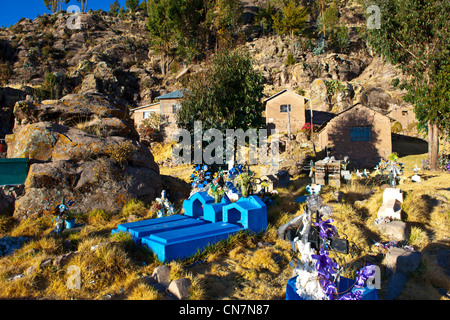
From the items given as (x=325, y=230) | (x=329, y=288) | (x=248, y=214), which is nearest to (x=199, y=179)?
(x=248, y=214)

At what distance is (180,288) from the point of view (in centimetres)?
450

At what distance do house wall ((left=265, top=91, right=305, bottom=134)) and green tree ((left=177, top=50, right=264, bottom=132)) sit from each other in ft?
54.8

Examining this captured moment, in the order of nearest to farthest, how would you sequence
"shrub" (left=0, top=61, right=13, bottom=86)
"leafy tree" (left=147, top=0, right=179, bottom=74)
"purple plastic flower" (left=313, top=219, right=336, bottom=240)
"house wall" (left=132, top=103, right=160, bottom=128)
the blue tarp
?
"purple plastic flower" (left=313, top=219, right=336, bottom=240)
the blue tarp
"house wall" (left=132, top=103, right=160, bottom=128)
"shrub" (left=0, top=61, right=13, bottom=86)
"leafy tree" (left=147, top=0, right=179, bottom=74)

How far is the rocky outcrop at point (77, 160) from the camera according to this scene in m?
8.72

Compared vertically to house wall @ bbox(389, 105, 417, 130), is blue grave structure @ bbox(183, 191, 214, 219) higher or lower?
lower

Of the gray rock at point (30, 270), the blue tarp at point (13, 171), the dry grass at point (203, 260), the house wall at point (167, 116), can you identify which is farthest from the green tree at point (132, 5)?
the gray rock at point (30, 270)

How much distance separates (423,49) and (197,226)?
66.7ft

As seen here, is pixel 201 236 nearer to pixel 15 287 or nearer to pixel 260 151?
pixel 15 287

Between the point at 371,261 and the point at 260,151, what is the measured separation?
66.9 feet

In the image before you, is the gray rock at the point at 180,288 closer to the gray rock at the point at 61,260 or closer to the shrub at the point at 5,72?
the gray rock at the point at 61,260

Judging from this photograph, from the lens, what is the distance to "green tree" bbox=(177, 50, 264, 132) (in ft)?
54.0

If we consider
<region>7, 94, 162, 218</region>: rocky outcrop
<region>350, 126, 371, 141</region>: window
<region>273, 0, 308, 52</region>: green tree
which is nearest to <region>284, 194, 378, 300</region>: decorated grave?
<region>7, 94, 162, 218</region>: rocky outcrop

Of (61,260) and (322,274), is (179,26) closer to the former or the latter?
(61,260)

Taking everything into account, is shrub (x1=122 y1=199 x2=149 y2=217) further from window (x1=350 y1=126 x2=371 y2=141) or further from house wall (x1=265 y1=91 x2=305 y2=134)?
house wall (x1=265 y1=91 x2=305 y2=134)
